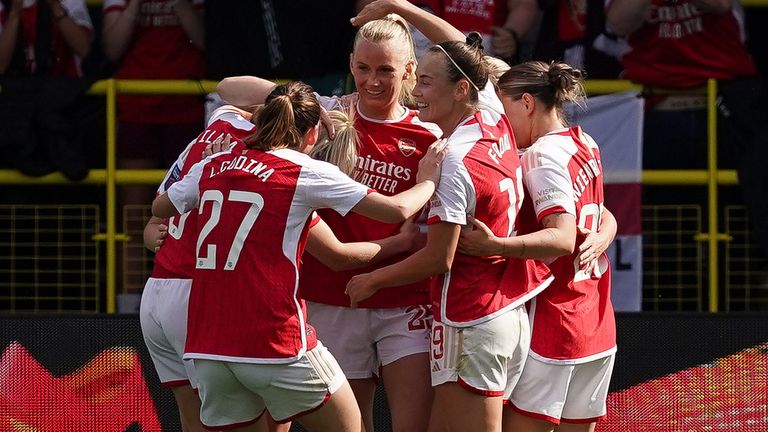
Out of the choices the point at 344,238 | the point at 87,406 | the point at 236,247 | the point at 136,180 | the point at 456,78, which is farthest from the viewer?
the point at 136,180

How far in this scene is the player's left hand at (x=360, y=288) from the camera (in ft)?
16.1

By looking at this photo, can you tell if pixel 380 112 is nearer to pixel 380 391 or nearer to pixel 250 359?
pixel 250 359

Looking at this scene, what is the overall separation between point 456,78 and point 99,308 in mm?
3434

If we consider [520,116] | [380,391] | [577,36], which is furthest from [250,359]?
[577,36]

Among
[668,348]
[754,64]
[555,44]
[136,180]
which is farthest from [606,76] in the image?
[136,180]

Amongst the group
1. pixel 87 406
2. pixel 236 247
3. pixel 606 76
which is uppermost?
pixel 606 76

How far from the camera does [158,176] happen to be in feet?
24.2

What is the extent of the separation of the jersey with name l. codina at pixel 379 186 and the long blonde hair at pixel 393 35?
143 mm

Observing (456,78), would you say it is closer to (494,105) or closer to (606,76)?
(494,105)

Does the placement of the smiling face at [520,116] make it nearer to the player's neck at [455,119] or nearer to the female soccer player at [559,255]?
the female soccer player at [559,255]

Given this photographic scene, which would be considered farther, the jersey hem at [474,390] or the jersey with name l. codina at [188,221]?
Result: the jersey with name l. codina at [188,221]

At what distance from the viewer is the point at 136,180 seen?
7.42 meters

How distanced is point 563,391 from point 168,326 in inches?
60.1

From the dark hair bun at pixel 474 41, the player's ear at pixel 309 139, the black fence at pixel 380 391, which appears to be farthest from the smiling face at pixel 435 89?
the black fence at pixel 380 391
